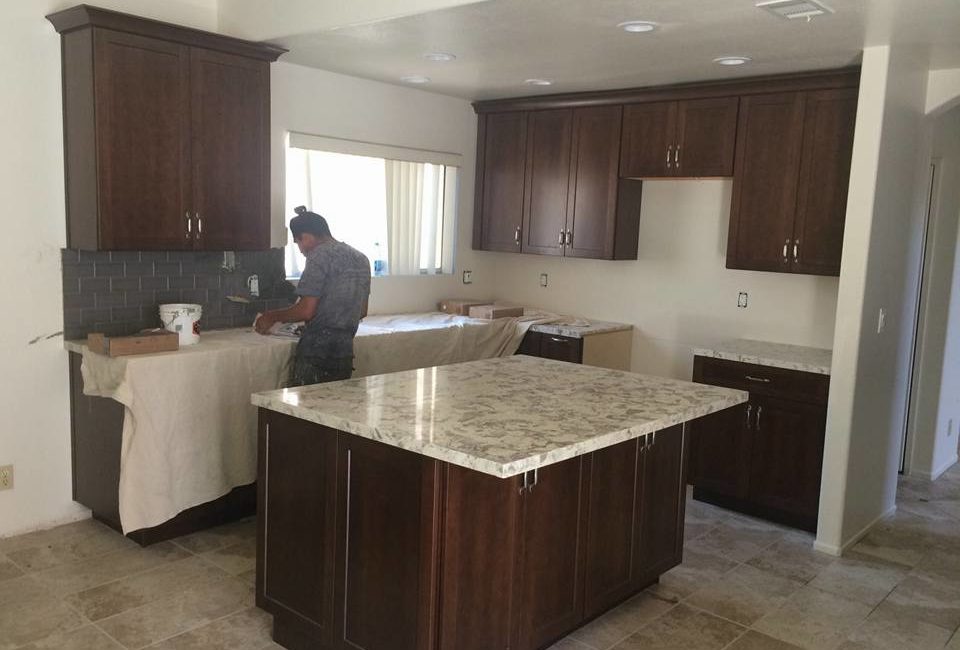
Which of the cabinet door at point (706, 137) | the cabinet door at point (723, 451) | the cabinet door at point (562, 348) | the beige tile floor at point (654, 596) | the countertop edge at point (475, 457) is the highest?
the cabinet door at point (706, 137)

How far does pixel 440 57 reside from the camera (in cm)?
436

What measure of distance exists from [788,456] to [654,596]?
1333mm

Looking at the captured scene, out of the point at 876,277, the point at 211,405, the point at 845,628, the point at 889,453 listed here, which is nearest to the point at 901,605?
the point at 845,628

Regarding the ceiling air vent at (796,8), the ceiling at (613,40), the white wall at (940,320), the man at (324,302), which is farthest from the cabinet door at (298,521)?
the white wall at (940,320)

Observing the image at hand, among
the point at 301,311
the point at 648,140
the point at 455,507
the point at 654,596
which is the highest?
the point at 648,140

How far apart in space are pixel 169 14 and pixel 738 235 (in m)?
3.26

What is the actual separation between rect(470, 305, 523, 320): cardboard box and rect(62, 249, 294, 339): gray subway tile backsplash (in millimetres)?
1334

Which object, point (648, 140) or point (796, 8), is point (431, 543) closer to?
point (796, 8)

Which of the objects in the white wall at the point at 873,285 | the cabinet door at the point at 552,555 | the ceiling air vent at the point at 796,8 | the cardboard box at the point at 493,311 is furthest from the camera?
the cardboard box at the point at 493,311

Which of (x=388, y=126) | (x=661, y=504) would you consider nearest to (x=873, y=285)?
(x=661, y=504)

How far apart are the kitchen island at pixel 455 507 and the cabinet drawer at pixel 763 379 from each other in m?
1.15

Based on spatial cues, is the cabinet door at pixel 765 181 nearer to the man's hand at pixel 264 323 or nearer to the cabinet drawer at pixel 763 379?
the cabinet drawer at pixel 763 379

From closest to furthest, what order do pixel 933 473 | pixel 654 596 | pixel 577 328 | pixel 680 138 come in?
pixel 654 596 → pixel 680 138 → pixel 577 328 → pixel 933 473

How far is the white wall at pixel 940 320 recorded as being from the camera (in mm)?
5223
